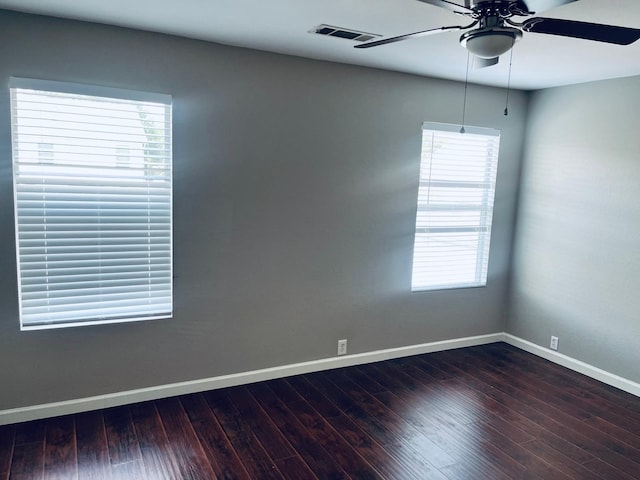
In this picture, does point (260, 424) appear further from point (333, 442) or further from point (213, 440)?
point (333, 442)

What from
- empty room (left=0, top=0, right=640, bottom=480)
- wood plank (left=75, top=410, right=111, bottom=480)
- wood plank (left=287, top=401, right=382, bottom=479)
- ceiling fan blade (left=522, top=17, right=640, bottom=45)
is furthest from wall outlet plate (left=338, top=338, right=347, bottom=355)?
ceiling fan blade (left=522, top=17, right=640, bottom=45)

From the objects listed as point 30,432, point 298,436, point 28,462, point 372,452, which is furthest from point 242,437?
point 30,432

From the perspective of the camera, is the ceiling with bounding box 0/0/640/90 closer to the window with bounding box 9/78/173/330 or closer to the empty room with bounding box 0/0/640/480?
the empty room with bounding box 0/0/640/480

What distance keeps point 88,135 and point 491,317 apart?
398 centimetres

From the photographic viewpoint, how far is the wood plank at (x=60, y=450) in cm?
240

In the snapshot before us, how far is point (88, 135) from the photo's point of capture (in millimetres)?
2803

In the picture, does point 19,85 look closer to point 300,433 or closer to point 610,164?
point 300,433

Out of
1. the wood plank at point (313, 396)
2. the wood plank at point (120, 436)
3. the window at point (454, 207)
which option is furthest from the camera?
the window at point (454, 207)

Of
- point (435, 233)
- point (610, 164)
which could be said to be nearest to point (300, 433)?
point (435, 233)

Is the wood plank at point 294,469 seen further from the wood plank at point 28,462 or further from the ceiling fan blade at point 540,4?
the ceiling fan blade at point 540,4

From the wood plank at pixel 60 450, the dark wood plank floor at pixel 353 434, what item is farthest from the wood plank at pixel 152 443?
the wood plank at pixel 60 450

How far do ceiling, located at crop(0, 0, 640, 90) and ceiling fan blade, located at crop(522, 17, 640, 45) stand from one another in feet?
1.57

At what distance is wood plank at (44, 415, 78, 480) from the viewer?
2.40 m

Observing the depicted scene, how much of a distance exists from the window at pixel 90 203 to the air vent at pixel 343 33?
1119 millimetres
